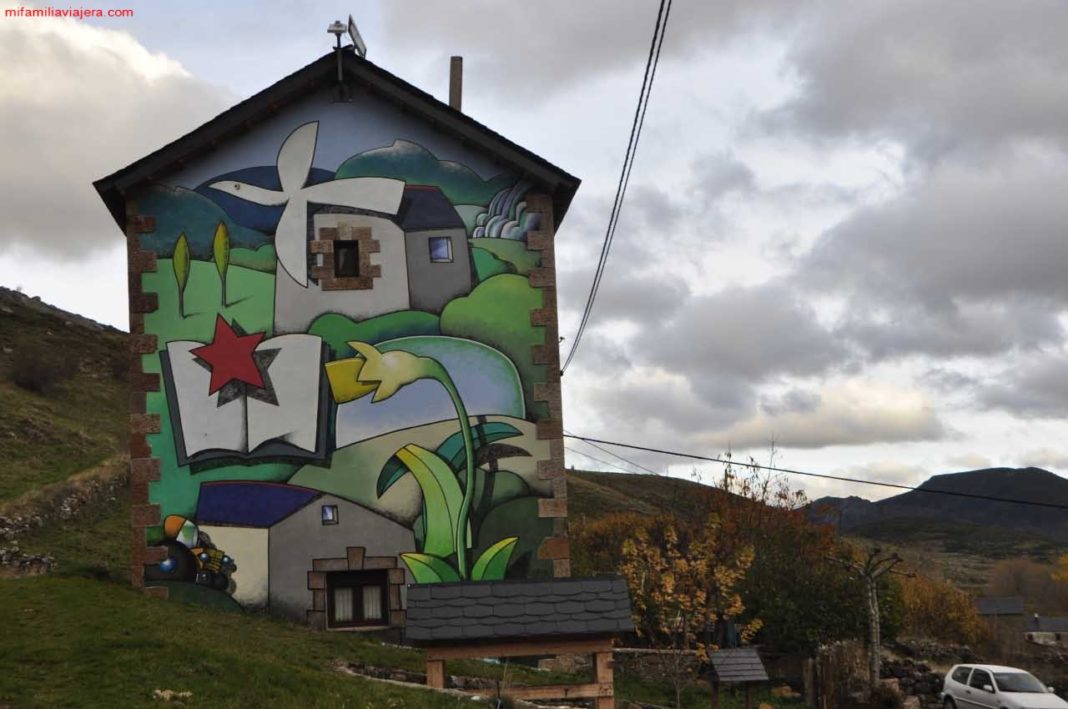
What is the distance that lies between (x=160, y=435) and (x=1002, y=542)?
18957 centimetres

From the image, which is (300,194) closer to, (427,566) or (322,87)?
(322,87)

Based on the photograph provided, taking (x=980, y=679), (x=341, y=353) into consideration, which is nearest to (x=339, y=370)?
(x=341, y=353)

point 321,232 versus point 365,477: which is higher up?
point 321,232

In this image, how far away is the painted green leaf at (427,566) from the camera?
67.7 feet

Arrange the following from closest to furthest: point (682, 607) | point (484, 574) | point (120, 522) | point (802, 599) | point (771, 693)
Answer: point (484, 574) → point (682, 607) → point (771, 693) → point (802, 599) → point (120, 522)

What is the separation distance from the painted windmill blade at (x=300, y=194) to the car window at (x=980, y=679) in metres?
15.6

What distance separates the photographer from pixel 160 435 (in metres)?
20.8

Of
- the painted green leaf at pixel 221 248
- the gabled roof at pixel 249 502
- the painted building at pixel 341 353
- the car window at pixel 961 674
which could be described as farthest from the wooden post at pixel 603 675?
the car window at pixel 961 674

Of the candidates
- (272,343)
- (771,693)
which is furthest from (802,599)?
(272,343)

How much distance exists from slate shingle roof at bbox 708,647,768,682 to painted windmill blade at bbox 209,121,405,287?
1044cm

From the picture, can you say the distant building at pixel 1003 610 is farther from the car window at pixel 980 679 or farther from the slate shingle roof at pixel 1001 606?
the car window at pixel 980 679

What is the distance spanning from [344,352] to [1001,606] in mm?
54517

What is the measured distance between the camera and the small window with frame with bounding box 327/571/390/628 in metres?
20.7

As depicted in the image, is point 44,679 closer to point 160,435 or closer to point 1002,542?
point 160,435
